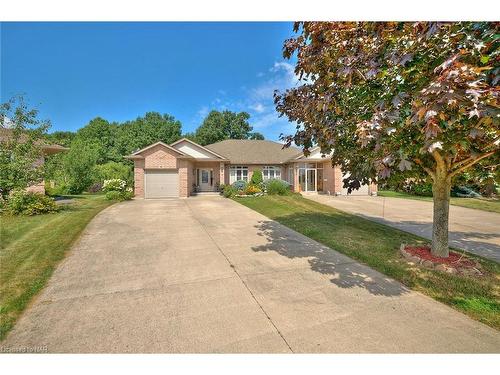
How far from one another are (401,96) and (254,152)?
25340 millimetres

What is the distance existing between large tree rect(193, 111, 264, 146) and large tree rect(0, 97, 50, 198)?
39071mm

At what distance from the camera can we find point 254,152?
28.1 metres

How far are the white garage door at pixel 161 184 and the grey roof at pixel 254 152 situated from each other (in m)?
6.67

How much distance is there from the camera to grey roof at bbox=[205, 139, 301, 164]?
25891mm

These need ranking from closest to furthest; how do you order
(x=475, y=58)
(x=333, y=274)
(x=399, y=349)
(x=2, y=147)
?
(x=399, y=349) → (x=475, y=58) → (x=333, y=274) → (x=2, y=147)

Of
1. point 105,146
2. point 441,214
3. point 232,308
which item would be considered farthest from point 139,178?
point 105,146

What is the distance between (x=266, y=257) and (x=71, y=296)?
4007 mm

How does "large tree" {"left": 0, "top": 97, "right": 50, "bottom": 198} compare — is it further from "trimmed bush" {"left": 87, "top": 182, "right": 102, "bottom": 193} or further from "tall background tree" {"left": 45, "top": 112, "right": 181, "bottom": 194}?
"trimmed bush" {"left": 87, "top": 182, "right": 102, "bottom": 193}

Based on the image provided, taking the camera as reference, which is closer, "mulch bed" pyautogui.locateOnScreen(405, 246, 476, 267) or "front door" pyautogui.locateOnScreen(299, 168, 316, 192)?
"mulch bed" pyautogui.locateOnScreen(405, 246, 476, 267)

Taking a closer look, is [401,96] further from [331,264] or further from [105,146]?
[105,146]

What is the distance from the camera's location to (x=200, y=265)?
5512mm

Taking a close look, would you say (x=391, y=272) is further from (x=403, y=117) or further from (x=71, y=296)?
(x=71, y=296)

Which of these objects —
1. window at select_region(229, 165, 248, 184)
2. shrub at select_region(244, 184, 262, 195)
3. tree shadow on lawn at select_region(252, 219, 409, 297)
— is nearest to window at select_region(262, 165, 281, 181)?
window at select_region(229, 165, 248, 184)

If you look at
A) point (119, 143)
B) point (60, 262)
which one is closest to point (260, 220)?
point (60, 262)
